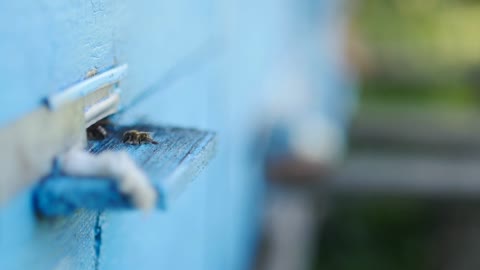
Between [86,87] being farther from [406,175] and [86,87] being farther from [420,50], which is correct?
[420,50]

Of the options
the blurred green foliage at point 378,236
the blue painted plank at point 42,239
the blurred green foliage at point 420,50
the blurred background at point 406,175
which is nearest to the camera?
the blue painted plank at point 42,239

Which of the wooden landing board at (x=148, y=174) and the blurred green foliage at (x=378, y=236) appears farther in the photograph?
the blurred green foliage at (x=378, y=236)

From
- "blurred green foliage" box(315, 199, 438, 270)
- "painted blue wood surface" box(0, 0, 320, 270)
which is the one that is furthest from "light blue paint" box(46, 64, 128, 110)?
"blurred green foliage" box(315, 199, 438, 270)

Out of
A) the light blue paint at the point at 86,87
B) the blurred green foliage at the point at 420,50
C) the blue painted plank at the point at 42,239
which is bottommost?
the blurred green foliage at the point at 420,50

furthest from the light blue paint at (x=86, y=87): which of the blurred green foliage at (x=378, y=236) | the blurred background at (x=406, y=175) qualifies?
the blurred green foliage at (x=378, y=236)

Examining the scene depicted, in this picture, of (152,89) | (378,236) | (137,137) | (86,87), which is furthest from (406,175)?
(86,87)

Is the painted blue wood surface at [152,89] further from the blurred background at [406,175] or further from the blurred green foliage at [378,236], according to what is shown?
the blurred green foliage at [378,236]
